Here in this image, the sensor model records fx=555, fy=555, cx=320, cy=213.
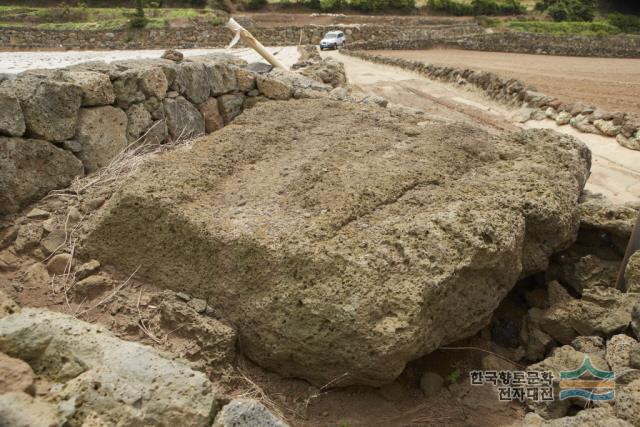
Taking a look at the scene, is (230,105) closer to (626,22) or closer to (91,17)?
(91,17)

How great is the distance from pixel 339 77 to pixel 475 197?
27.8 feet

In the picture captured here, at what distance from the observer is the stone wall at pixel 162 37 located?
84.8ft

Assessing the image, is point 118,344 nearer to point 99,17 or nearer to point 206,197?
point 206,197

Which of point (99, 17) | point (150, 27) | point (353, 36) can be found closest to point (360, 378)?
point (150, 27)

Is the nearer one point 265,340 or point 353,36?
point 265,340

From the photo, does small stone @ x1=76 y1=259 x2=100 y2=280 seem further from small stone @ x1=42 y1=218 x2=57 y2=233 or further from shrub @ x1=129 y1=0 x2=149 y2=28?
shrub @ x1=129 y1=0 x2=149 y2=28

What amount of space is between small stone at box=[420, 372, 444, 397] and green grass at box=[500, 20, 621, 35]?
34.3 metres

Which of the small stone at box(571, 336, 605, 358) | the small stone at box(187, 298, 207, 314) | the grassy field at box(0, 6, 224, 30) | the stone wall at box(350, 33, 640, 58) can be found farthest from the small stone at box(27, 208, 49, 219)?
the grassy field at box(0, 6, 224, 30)

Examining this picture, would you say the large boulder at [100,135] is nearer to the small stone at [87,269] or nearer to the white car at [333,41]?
the small stone at [87,269]

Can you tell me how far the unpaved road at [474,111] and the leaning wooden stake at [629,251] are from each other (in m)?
2.44

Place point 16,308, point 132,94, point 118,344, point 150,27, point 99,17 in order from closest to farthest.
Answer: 1. point 118,344
2. point 16,308
3. point 132,94
4. point 150,27
5. point 99,17

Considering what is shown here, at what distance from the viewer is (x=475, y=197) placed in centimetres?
397

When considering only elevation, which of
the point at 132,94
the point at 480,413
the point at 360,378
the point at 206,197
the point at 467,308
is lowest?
the point at 480,413

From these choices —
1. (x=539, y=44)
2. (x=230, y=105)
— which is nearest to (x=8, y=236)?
(x=230, y=105)
